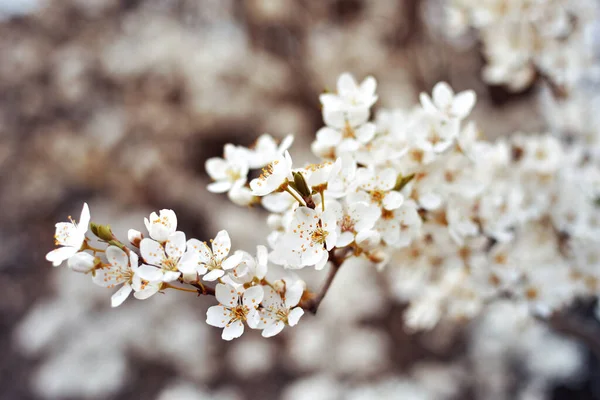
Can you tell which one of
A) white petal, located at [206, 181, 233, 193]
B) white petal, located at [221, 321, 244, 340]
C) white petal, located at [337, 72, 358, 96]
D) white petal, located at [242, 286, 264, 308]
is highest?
white petal, located at [337, 72, 358, 96]

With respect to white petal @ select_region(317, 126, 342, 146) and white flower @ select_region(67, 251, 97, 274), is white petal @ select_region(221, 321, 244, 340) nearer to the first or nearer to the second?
white flower @ select_region(67, 251, 97, 274)

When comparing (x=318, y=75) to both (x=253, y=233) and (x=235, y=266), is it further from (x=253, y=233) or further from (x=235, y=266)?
(x=235, y=266)

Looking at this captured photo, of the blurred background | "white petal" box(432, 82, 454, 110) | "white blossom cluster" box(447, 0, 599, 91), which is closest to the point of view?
"white petal" box(432, 82, 454, 110)

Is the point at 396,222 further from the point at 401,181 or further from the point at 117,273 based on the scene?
the point at 117,273

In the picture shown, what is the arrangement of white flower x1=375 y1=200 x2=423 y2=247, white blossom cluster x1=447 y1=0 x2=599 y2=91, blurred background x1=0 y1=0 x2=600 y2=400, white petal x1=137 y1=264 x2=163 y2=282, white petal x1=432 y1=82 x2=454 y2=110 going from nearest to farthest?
white petal x1=137 y1=264 x2=163 y2=282 < white flower x1=375 y1=200 x2=423 y2=247 < white petal x1=432 y1=82 x2=454 y2=110 < white blossom cluster x1=447 y1=0 x2=599 y2=91 < blurred background x1=0 y1=0 x2=600 y2=400

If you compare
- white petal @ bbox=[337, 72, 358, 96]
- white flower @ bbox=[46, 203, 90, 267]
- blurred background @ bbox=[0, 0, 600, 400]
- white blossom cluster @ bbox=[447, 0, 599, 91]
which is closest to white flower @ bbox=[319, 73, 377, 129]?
white petal @ bbox=[337, 72, 358, 96]

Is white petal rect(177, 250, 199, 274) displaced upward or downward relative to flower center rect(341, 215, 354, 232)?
downward

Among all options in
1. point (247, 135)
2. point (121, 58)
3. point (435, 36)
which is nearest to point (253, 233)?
point (247, 135)

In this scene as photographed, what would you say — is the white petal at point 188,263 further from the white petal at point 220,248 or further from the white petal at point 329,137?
the white petal at point 329,137
